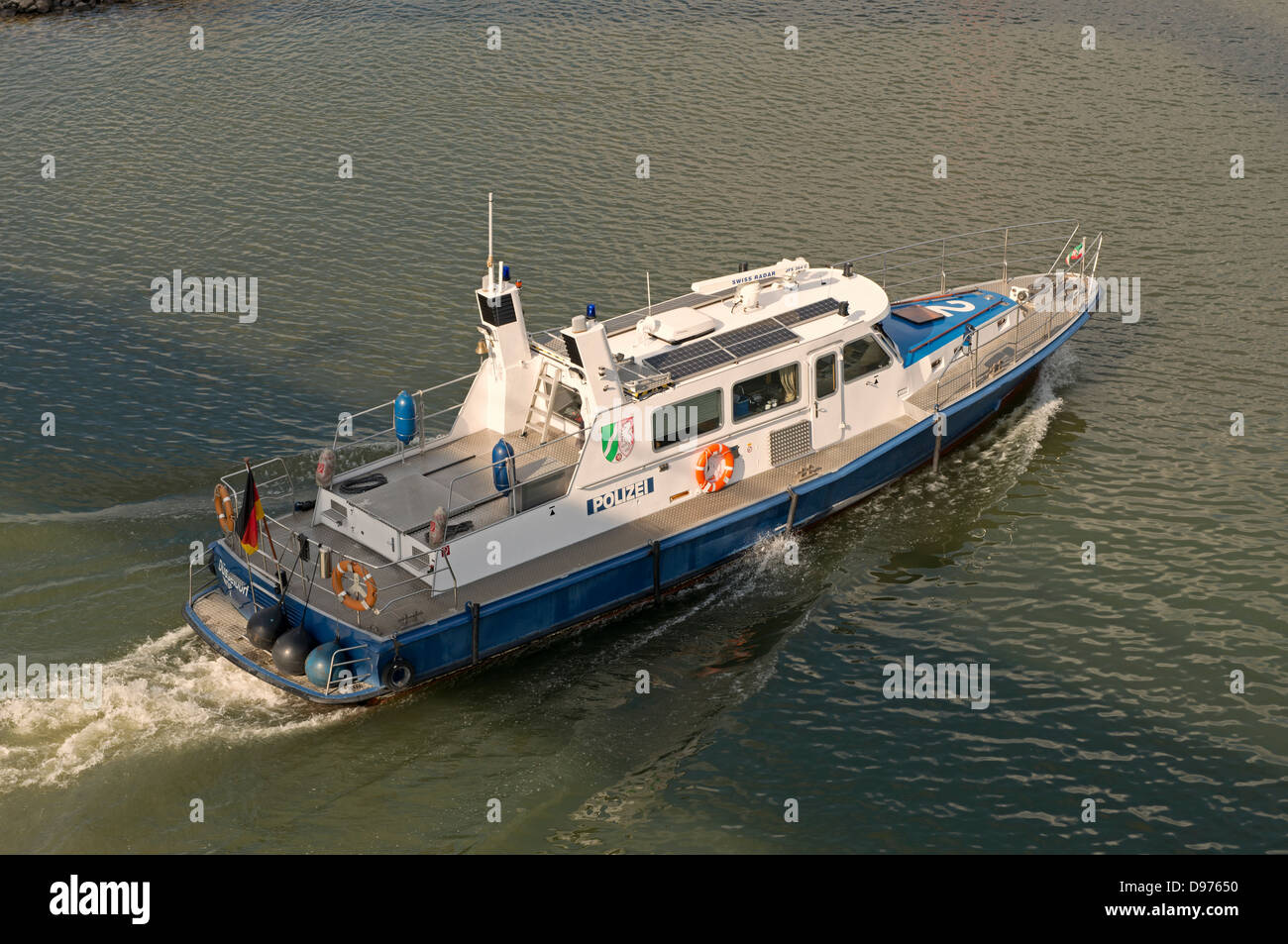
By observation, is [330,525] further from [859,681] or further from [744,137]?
[744,137]

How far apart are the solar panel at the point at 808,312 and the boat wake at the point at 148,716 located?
9.61m

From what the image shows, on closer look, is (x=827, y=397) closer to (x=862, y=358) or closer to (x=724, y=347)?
(x=862, y=358)

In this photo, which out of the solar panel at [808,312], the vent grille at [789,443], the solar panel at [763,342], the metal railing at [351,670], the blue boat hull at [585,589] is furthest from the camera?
the solar panel at [808,312]

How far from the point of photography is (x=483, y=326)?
2244cm

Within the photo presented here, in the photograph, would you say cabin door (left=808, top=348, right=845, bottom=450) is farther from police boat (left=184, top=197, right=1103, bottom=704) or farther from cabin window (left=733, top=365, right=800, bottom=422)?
cabin window (left=733, top=365, right=800, bottom=422)

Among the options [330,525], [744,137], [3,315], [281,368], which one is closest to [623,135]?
[744,137]

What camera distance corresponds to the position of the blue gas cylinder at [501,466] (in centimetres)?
2091

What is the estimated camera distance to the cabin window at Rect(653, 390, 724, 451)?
22078 millimetres

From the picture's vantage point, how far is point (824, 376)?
938 inches

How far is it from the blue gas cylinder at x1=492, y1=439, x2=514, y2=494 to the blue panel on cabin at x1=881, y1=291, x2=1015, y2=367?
24.6 ft

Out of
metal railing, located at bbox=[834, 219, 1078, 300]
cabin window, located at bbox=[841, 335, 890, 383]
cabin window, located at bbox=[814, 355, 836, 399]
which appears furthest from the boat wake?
metal railing, located at bbox=[834, 219, 1078, 300]

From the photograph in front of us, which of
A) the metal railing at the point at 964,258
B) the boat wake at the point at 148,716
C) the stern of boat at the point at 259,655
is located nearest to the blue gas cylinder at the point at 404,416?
the stern of boat at the point at 259,655

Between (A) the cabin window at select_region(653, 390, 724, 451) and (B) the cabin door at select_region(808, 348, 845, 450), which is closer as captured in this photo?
(A) the cabin window at select_region(653, 390, 724, 451)

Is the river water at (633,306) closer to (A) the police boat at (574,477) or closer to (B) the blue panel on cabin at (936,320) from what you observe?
(A) the police boat at (574,477)
